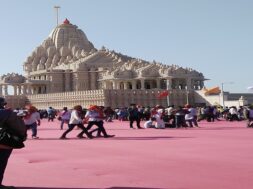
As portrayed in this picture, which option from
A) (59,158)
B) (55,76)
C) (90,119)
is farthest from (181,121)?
(55,76)

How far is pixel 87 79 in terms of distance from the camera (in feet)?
276

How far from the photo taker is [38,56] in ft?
336

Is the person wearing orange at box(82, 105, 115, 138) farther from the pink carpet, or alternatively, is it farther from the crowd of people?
the pink carpet

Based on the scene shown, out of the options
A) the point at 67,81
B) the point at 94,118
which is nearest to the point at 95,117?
the point at 94,118

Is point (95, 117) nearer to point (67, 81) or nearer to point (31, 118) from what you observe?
point (31, 118)

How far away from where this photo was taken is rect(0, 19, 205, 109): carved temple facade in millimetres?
65375

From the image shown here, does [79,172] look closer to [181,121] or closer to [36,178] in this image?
[36,178]

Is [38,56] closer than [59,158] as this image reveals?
No

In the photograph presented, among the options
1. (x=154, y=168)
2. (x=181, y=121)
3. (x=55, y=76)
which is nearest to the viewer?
(x=154, y=168)

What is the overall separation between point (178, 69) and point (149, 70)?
14.7 ft

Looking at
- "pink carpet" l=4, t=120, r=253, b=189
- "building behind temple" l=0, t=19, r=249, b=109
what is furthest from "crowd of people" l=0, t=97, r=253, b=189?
"building behind temple" l=0, t=19, r=249, b=109

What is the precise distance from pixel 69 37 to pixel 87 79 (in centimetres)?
2259

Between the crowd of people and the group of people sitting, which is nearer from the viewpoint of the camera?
the crowd of people

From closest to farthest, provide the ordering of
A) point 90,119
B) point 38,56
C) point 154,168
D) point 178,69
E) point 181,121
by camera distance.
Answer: point 154,168 < point 90,119 < point 181,121 < point 178,69 < point 38,56
